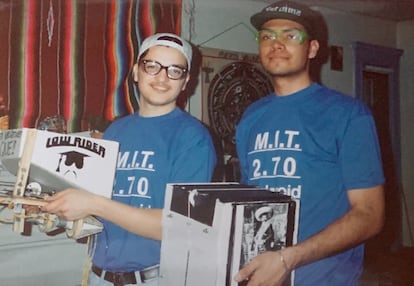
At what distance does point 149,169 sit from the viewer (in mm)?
720

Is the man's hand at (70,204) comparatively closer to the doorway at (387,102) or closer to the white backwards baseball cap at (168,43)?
the white backwards baseball cap at (168,43)

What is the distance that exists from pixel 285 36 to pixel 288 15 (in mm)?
34

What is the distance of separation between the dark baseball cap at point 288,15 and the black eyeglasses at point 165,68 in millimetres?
152

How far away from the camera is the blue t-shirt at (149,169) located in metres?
0.72

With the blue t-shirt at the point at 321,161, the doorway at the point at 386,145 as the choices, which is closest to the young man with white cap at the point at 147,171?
the blue t-shirt at the point at 321,161

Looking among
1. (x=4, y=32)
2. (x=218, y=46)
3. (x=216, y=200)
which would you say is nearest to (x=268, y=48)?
(x=218, y=46)

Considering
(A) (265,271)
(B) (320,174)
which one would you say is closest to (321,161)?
(B) (320,174)

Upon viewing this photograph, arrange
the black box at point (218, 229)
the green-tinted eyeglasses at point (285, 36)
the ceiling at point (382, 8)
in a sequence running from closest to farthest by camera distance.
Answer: the black box at point (218, 229) → the green-tinted eyeglasses at point (285, 36) → the ceiling at point (382, 8)

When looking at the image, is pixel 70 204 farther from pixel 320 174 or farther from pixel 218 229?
pixel 320 174

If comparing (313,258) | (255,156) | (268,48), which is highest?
(268,48)

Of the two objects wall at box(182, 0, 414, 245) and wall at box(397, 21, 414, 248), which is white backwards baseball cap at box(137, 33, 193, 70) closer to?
wall at box(182, 0, 414, 245)

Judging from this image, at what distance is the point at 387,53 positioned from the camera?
929 millimetres

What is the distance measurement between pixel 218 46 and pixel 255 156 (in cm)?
24

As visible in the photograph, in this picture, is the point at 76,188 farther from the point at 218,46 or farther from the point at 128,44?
the point at 218,46
